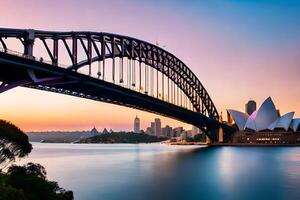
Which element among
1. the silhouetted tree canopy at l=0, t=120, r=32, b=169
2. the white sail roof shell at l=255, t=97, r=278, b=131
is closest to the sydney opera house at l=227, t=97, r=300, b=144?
the white sail roof shell at l=255, t=97, r=278, b=131

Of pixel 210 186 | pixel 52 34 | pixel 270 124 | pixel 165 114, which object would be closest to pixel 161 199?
pixel 210 186

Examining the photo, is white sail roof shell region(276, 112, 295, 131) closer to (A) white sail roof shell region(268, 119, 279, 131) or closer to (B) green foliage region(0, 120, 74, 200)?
(A) white sail roof shell region(268, 119, 279, 131)

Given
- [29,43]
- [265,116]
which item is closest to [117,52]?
[29,43]

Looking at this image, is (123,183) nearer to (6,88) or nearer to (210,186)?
(210,186)

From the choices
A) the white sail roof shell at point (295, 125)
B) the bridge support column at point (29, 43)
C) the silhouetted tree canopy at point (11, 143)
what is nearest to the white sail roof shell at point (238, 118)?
the white sail roof shell at point (295, 125)

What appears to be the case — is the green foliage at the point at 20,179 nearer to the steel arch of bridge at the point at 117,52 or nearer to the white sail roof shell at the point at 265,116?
the steel arch of bridge at the point at 117,52

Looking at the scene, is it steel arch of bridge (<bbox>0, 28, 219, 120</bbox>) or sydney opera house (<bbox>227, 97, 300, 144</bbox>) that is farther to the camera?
sydney opera house (<bbox>227, 97, 300, 144</bbox>)

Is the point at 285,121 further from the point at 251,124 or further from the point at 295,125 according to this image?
the point at 251,124
